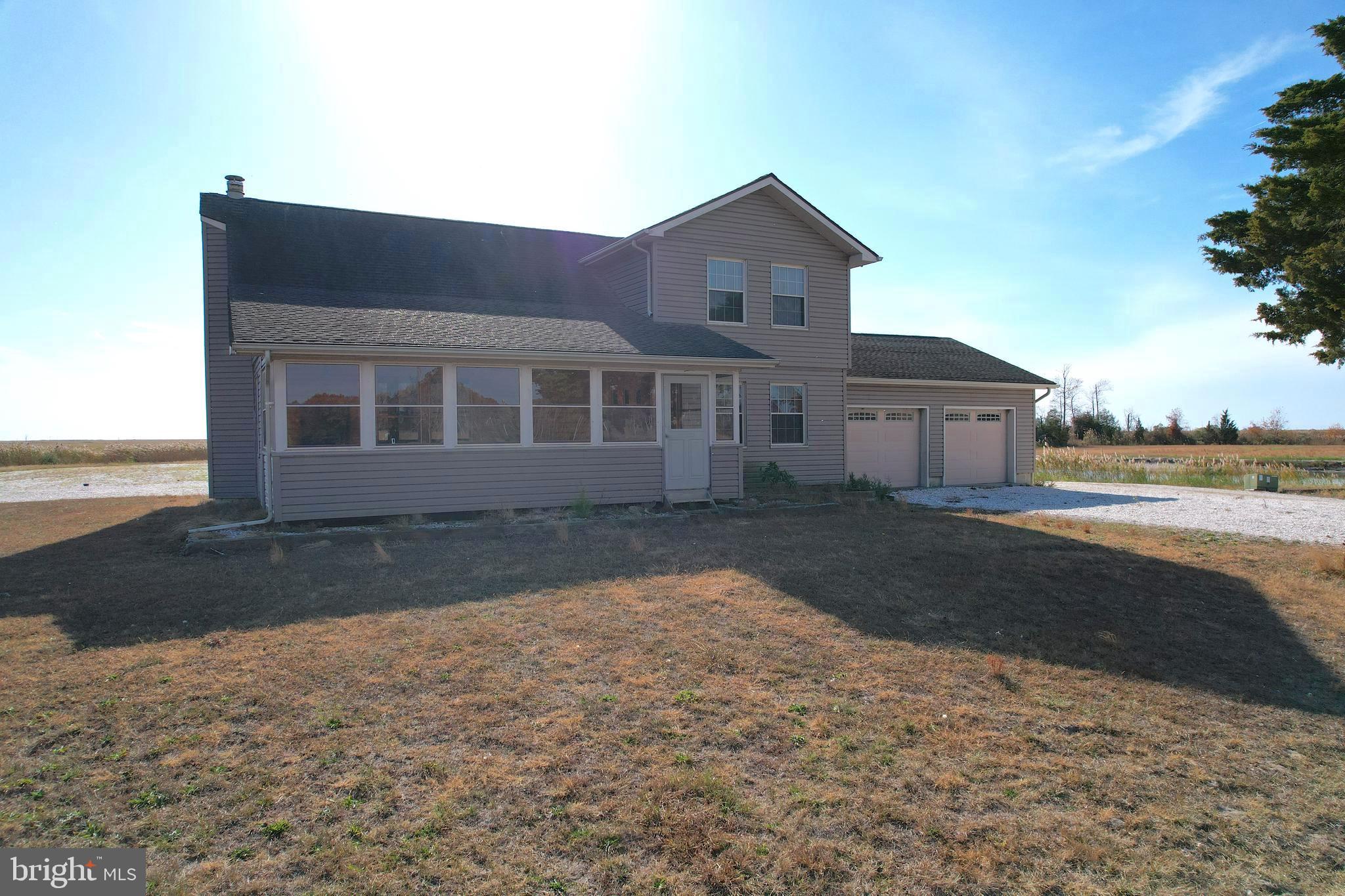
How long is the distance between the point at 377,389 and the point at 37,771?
325 inches

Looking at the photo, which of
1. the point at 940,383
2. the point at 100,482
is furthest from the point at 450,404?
the point at 100,482

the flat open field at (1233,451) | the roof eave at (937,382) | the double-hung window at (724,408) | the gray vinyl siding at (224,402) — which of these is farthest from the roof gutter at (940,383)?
the gray vinyl siding at (224,402)

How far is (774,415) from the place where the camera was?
17.1 metres

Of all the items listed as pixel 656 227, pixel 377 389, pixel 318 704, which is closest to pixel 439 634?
pixel 318 704

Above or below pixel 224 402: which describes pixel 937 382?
above

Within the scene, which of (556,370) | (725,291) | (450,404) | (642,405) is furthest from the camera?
(725,291)

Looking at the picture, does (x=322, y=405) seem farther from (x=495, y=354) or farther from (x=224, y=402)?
(x=224, y=402)

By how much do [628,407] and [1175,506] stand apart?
11.7 metres

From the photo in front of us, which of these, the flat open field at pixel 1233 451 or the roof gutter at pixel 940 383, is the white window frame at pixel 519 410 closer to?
the roof gutter at pixel 940 383

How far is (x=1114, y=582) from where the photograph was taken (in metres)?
8.29

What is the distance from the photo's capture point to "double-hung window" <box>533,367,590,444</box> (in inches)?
502

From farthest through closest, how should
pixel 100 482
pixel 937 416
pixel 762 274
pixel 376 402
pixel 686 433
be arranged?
pixel 100 482, pixel 937 416, pixel 762 274, pixel 686 433, pixel 376 402

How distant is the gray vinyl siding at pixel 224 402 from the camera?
15.8 metres

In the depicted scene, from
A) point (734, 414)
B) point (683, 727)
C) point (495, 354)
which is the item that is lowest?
point (683, 727)
